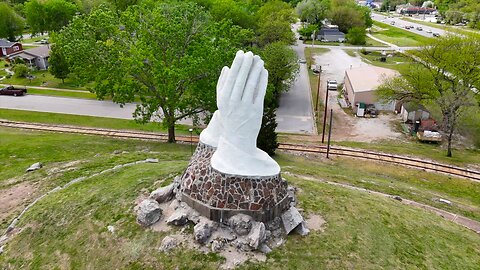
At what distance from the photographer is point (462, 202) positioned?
28.5 m

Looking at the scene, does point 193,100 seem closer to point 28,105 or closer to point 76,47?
point 76,47

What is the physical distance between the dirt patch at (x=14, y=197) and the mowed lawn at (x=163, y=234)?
26 cm

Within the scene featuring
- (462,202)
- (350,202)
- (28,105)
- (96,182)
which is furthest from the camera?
(28,105)

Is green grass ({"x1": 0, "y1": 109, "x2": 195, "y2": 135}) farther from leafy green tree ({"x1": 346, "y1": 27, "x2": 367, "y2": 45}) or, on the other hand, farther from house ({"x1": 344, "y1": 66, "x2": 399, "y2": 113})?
leafy green tree ({"x1": 346, "y1": 27, "x2": 367, "y2": 45})

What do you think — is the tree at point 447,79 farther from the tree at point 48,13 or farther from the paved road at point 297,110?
the tree at point 48,13

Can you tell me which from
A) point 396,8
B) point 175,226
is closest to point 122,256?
point 175,226

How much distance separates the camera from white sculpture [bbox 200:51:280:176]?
17734 mm

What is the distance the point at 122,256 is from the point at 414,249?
1325 centimetres

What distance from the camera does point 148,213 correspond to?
18.7 meters

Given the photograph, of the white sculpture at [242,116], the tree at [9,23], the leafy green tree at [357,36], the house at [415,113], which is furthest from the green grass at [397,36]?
the white sculpture at [242,116]

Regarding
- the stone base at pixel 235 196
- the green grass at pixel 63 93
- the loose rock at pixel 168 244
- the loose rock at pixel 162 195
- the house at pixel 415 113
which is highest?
the stone base at pixel 235 196

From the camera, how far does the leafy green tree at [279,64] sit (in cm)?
5600

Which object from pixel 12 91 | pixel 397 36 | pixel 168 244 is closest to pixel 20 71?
pixel 12 91

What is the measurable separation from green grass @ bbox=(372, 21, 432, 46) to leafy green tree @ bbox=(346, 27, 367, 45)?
10680mm
